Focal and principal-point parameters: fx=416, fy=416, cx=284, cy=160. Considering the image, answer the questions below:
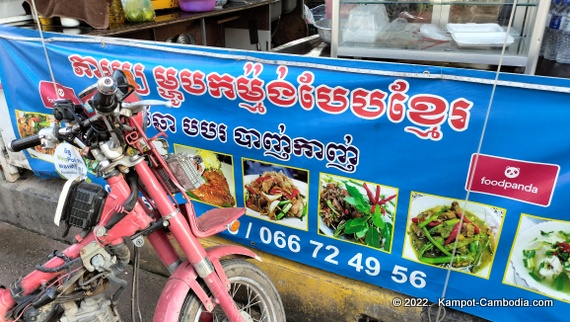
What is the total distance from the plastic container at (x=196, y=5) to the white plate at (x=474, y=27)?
3.32 m


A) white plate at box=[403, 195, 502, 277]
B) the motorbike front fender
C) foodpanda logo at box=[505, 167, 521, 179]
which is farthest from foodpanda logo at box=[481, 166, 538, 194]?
the motorbike front fender

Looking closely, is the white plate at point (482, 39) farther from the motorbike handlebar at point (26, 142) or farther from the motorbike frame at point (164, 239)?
the motorbike handlebar at point (26, 142)

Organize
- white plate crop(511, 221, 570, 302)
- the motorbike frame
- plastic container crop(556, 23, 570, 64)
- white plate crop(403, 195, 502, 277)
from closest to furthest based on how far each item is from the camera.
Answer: the motorbike frame
white plate crop(511, 221, 570, 302)
white plate crop(403, 195, 502, 277)
plastic container crop(556, 23, 570, 64)

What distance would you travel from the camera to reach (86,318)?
2.07 meters

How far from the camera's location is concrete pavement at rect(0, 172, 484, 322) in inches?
101

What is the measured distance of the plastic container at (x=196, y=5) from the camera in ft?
16.4

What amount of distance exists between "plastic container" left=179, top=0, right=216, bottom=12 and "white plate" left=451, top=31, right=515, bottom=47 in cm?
345

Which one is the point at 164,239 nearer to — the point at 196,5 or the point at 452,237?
the point at 452,237

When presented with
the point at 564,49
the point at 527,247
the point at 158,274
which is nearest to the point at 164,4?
the point at 158,274

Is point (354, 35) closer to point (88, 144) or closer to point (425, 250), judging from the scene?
point (425, 250)

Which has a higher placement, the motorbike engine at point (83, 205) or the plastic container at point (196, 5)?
the plastic container at point (196, 5)

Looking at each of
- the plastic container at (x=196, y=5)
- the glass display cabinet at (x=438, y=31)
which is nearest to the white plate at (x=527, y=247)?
the glass display cabinet at (x=438, y=31)

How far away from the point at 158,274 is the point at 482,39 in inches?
112

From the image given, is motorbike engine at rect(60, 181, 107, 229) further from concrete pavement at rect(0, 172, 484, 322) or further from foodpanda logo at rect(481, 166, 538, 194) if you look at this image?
foodpanda logo at rect(481, 166, 538, 194)
